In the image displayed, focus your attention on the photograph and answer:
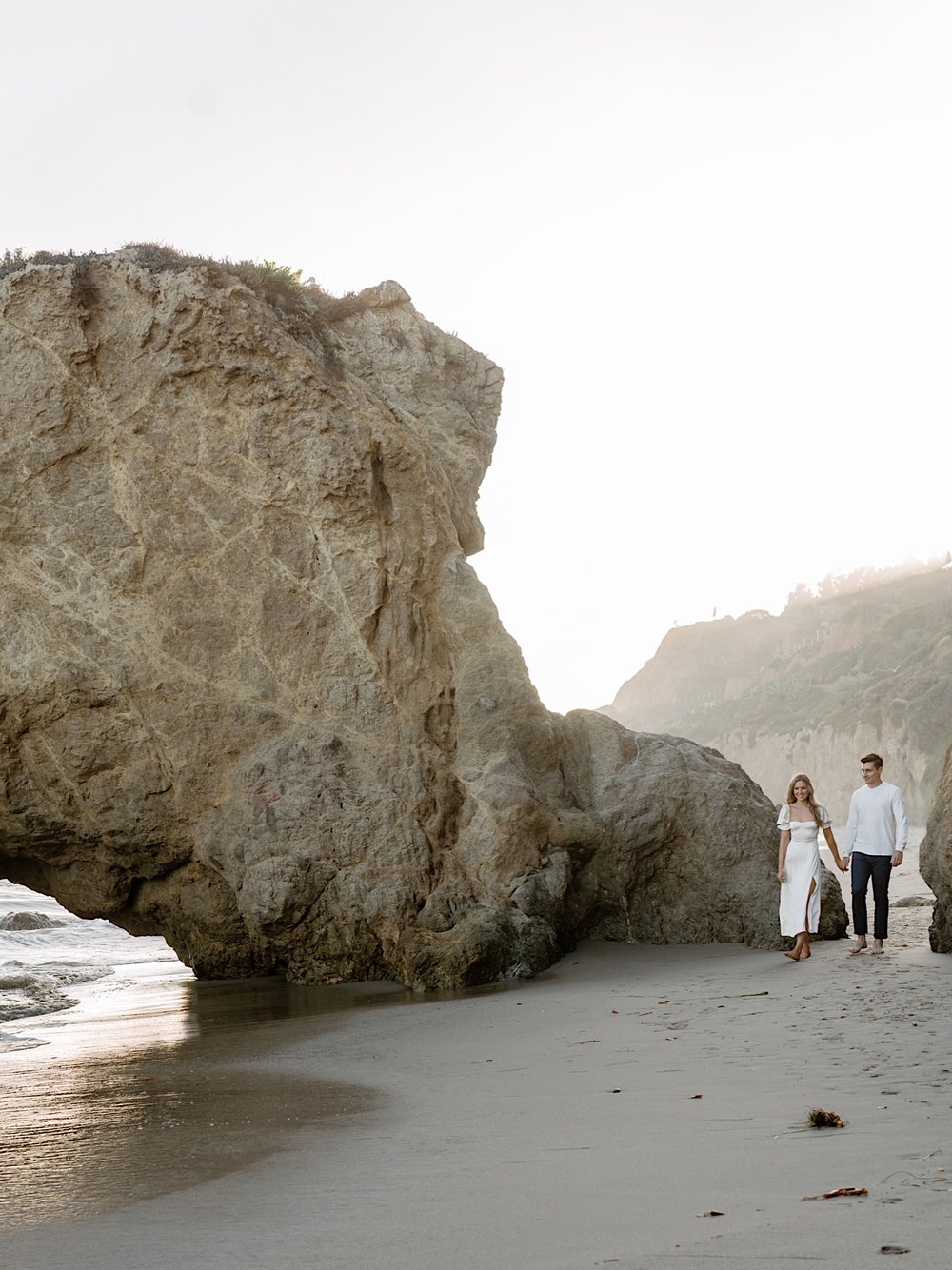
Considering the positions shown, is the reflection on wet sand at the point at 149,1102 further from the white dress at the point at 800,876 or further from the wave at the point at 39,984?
the white dress at the point at 800,876

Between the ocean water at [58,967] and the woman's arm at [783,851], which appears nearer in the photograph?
the woman's arm at [783,851]

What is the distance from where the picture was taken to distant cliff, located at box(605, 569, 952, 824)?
138 feet

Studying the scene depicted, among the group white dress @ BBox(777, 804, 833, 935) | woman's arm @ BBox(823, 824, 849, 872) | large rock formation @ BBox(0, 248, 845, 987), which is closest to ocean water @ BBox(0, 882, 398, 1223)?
large rock formation @ BBox(0, 248, 845, 987)

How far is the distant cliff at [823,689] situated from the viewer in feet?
138

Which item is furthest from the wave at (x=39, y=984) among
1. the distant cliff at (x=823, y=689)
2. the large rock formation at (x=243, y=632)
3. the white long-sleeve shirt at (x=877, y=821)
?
the distant cliff at (x=823, y=689)

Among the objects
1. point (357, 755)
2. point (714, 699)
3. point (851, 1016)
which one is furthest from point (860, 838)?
point (714, 699)

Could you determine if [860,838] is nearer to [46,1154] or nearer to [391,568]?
[391,568]

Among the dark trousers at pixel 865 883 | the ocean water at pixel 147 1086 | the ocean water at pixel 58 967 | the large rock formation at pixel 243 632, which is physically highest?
the large rock formation at pixel 243 632

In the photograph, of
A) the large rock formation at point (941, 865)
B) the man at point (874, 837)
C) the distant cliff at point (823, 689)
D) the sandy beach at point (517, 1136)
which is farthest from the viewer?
the distant cliff at point (823, 689)

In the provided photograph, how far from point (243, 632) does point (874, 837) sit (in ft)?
20.2

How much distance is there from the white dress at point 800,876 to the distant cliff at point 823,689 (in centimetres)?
2653

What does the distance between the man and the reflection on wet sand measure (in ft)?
12.5

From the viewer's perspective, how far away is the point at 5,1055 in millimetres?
7816

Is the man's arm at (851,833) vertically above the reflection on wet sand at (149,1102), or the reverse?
the man's arm at (851,833)
